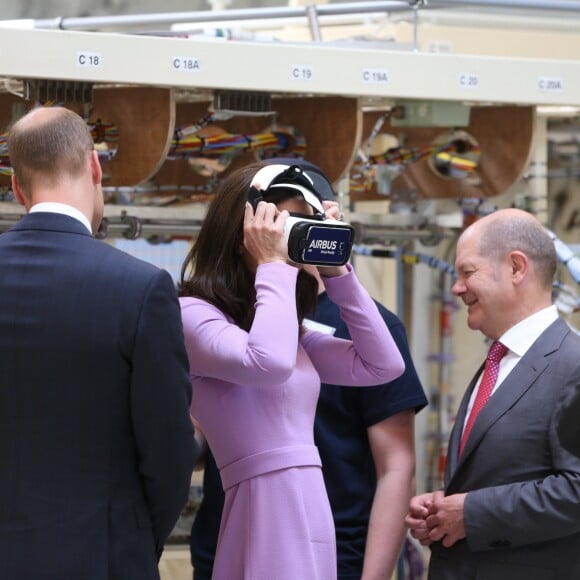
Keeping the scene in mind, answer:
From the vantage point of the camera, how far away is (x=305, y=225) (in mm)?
2287

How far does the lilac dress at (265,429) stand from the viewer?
7.32ft

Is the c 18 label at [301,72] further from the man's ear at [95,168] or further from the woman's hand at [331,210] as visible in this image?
the man's ear at [95,168]

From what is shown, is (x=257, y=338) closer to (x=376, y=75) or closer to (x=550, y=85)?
(x=376, y=75)

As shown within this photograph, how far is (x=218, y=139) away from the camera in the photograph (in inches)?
144

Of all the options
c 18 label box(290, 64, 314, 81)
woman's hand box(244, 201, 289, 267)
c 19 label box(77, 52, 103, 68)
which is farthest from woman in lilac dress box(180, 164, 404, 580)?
c 18 label box(290, 64, 314, 81)

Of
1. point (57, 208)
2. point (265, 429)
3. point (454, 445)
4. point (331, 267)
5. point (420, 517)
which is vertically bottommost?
point (420, 517)

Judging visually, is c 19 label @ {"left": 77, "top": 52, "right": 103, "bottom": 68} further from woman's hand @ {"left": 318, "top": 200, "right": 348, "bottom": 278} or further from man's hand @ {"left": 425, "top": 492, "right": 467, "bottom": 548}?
man's hand @ {"left": 425, "top": 492, "right": 467, "bottom": 548}

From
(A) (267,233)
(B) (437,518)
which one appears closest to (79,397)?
(A) (267,233)

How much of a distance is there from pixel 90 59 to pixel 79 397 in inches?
46.3

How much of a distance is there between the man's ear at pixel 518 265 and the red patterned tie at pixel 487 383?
0.51 ft

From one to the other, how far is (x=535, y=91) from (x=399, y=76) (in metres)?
0.45

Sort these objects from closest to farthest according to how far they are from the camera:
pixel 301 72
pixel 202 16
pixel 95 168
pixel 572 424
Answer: pixel 572 424 < pixel 95 168 < pixel 301 72 < pixel 202 16

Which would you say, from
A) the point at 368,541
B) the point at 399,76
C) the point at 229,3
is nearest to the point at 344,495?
the point at 368,541

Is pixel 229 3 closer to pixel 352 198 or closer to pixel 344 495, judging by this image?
pixel 352 198
